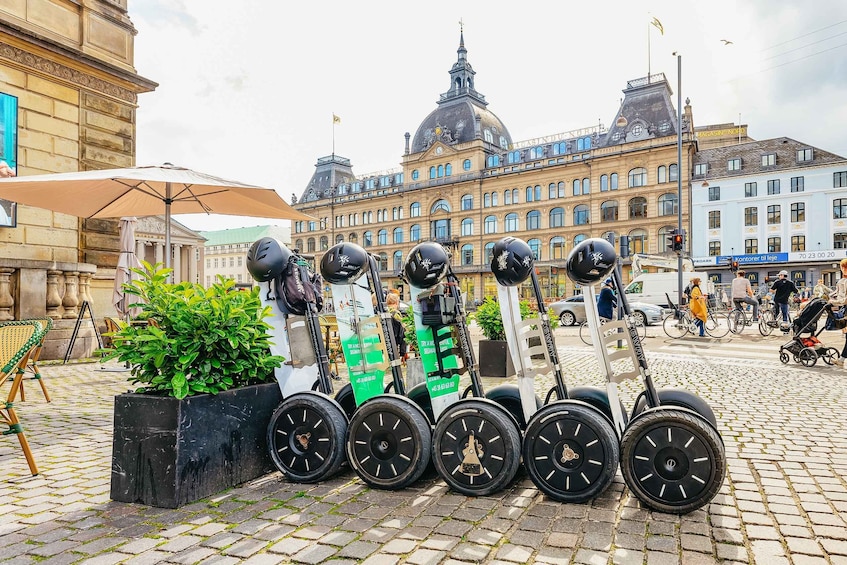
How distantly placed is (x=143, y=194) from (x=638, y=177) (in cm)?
5696

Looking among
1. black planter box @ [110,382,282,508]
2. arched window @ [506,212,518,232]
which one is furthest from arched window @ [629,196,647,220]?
black planter box @ [110,382,282,508]

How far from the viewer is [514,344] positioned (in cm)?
448

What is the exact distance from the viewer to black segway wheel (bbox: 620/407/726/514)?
3.62m

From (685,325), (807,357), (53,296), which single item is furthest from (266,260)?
(685,325)

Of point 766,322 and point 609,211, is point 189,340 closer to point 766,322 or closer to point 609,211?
point 766,322

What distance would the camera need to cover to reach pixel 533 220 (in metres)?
67.4

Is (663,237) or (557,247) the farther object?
(557,247)

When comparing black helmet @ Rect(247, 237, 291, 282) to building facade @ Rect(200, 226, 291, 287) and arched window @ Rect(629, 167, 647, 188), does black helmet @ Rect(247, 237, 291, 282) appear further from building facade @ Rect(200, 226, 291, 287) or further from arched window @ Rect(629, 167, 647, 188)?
building facade @ Rect(200, 226, 291, 287)

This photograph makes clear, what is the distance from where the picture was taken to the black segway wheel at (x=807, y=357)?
11367 millimetres

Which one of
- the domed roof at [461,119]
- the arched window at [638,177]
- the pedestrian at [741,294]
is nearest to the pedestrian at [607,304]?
the pedestrian at [741,294]

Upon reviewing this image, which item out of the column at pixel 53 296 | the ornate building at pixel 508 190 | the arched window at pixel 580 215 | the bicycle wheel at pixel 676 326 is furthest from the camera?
the arched window at pixel 580 215

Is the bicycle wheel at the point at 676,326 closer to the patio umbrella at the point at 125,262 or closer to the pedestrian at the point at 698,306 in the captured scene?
the pedestrian at the point at 698,306

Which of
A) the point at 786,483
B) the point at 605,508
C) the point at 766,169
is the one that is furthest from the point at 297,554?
the point at 766,169

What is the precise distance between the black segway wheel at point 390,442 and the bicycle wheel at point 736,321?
18.1 metres
